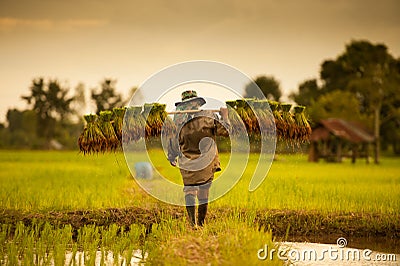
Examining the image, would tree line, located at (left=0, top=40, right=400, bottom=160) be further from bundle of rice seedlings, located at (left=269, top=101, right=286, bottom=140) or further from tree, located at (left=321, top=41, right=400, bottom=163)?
bundle of rice seedlings, located at (left=269, top=101, right=286, bottom=140)

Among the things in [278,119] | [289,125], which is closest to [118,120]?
[278,119]

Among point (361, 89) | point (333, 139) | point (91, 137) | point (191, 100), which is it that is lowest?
point (91, 137)

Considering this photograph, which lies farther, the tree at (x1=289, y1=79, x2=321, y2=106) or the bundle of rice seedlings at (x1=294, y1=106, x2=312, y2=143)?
the tree at (x1=289, y1=79, x2=321, y2=106)

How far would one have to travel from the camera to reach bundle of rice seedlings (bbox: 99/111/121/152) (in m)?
5.97

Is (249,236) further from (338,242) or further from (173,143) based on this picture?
(338,242)

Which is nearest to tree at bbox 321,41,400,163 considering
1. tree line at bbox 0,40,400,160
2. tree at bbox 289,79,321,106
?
tree line at bbox 0,40,400,160

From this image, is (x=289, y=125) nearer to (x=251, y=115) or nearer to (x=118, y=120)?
(x=251, y=115)

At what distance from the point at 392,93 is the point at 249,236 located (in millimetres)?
24071

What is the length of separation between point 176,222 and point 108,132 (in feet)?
4.01

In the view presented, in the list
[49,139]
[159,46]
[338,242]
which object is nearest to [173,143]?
[338,242]

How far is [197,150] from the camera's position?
17.2 ft

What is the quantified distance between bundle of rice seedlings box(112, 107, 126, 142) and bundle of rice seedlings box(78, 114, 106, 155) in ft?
0.54

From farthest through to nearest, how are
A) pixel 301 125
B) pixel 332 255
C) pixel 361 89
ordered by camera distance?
pixel 361 89 → pixel 301 125 → pixel 332 255

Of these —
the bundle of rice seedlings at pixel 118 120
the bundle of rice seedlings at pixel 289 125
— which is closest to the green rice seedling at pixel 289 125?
the bundle of rice seedlings at pixel 289 125
